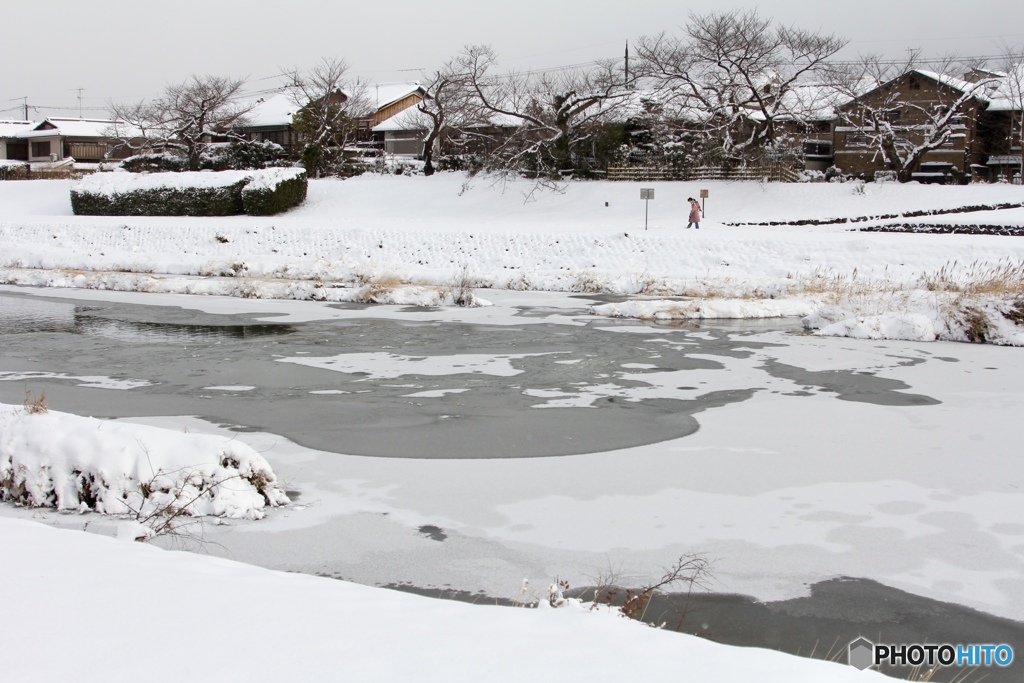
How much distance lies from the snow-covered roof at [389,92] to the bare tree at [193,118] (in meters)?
14.0

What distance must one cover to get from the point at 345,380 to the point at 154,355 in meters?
3.65

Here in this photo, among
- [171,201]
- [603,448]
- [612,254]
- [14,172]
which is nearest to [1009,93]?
[612,254]

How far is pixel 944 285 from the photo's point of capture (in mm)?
19750

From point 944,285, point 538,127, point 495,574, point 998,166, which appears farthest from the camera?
point 998,166

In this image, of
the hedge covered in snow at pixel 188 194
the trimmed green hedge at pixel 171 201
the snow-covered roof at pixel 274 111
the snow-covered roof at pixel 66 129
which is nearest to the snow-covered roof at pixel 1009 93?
the hedge covered in snow at pixel 188 194

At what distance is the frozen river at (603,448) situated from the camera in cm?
582

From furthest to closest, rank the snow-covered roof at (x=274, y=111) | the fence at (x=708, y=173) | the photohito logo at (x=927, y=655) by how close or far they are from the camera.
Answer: the snow-covered roof at (x=274, y=111)
the fence at (x=708, y=173)
the photohito logo at (x=927, y=655)

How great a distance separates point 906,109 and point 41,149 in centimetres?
6907

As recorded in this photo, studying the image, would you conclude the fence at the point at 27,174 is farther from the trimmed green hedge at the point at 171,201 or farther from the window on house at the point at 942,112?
the window on house at the point at 942,112

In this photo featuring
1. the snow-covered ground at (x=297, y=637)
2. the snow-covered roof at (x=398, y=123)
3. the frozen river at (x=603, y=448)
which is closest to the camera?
the snow-covered ground at (x=297, y=637)

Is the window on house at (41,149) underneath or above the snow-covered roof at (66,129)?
underneath

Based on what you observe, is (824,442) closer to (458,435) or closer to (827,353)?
(458,435)

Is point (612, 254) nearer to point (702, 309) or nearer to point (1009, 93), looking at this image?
point (702, 309)

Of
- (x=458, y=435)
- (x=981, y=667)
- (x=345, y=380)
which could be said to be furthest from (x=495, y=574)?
(x=345, y=380)
